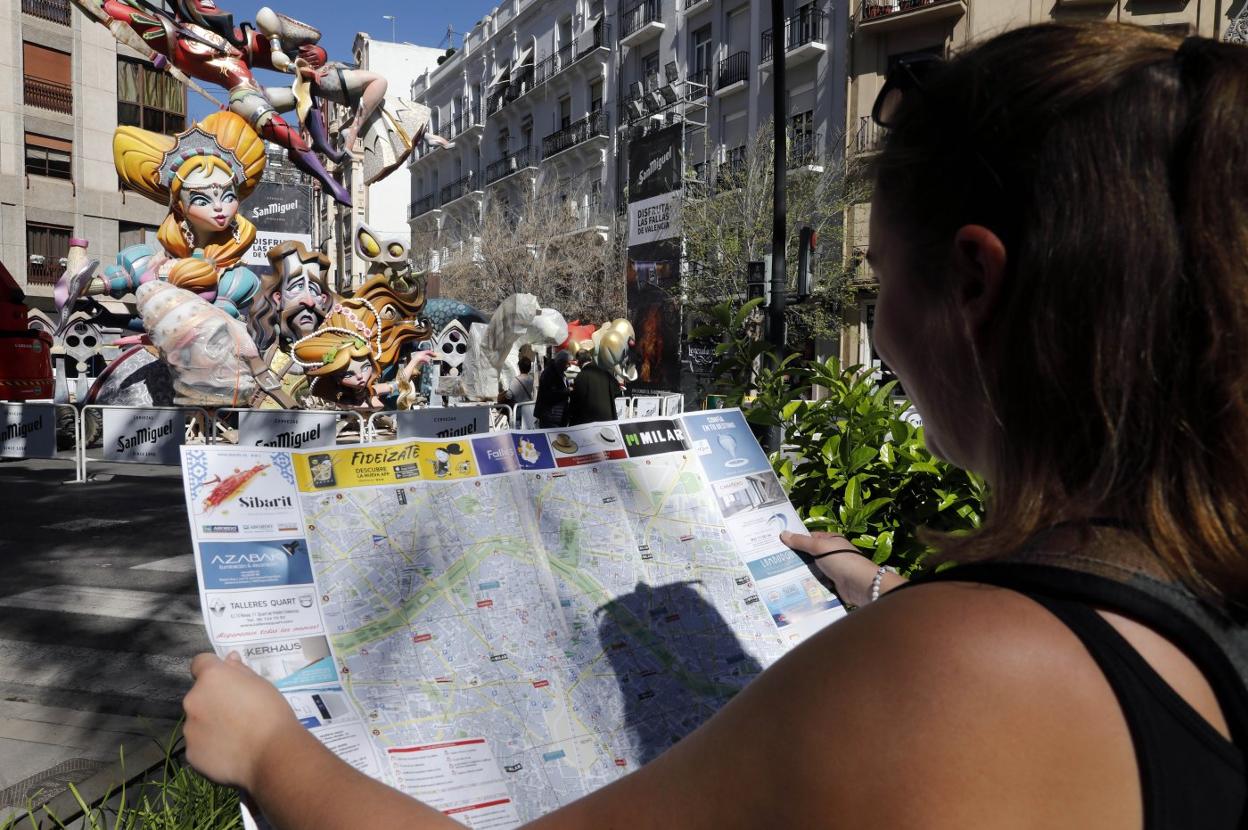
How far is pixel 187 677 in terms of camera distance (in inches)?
152

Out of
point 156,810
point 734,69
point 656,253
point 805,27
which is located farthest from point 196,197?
point 734,69

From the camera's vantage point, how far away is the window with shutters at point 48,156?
1117 inches

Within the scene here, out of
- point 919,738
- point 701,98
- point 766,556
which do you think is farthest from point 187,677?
point 701,98

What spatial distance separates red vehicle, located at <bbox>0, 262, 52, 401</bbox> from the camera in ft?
40.7

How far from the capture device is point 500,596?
1.31 metres

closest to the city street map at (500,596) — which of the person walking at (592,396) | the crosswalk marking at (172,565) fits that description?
the crosswalk marking at (172,565)

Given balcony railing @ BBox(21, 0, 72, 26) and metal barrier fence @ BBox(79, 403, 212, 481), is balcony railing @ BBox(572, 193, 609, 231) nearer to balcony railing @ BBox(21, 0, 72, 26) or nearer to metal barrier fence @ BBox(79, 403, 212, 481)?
balcony railing @ BBox(21, 0, 72, 26)

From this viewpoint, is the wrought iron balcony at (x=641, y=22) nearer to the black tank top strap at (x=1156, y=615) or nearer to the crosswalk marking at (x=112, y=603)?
the crosswalk marking at (x=112, y=603)

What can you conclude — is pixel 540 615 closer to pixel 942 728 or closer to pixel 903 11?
pixel 942 728

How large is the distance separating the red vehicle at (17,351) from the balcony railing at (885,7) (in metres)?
20.3

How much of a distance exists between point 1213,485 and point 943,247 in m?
0.27

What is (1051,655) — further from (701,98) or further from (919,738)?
(701,98)

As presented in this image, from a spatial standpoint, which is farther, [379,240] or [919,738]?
[379,240]

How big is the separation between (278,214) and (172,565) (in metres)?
19.4
